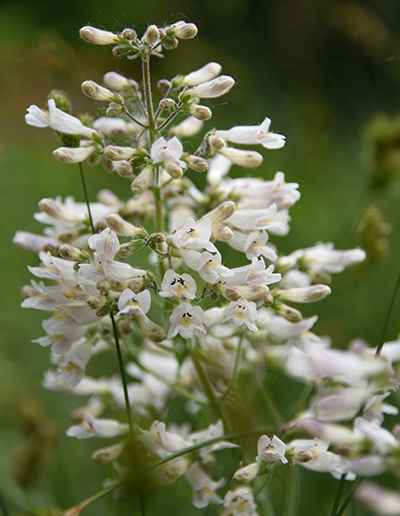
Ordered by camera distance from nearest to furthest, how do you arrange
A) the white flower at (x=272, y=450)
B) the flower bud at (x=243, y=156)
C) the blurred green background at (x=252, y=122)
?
the white flower at (x=272, y=450) < the flower bud at (x=243, y=156) < the blurred green background at (x=252, y=122)

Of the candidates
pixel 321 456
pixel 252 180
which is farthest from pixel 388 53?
pixel 321 456

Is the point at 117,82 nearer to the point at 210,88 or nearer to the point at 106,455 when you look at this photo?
the point at 210,88

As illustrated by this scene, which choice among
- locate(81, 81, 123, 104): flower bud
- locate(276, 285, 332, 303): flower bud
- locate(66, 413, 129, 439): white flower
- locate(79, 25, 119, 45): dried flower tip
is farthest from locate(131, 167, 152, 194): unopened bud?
locate(66, 413, 129, 439): white flower

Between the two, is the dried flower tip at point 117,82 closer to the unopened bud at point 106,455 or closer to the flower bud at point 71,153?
the flower bud at point 71,153

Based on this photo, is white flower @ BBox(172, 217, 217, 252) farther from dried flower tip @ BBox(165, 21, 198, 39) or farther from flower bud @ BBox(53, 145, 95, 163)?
dried flower tip @ BBox(165, 21, 198, 39)

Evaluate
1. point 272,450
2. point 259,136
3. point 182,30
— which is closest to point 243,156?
point 259,136

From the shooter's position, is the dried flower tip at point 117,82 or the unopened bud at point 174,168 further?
the dried flower tip at point 117,82

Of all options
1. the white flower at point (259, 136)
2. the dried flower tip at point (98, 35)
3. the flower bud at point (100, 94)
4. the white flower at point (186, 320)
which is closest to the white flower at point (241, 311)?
the white flower at point (186, 320)
